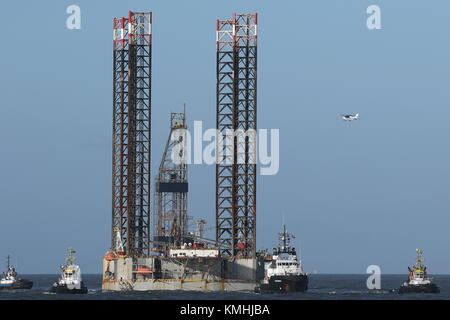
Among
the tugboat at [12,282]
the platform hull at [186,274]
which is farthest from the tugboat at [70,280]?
the tugboat at [12,282]

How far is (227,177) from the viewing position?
Result: 15738 cm

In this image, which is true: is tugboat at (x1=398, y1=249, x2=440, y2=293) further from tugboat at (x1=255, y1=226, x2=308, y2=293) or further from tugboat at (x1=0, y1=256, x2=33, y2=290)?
tugboat at (x1=0, y1=256, x2=33, y2=290)

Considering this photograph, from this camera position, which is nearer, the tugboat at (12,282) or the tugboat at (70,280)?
the tugboat at (70,280)

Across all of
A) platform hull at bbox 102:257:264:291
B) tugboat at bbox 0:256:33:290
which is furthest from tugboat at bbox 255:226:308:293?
tugboat at bbox 0:256:33:290

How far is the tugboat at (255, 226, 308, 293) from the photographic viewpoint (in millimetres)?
149750

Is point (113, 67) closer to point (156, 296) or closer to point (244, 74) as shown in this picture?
point (244, 74)

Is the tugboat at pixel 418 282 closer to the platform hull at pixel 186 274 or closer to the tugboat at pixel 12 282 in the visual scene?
the platform hull at pixel 186 274

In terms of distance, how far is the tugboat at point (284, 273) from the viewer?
150 metres

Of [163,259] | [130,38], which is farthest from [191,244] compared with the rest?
[130,38]

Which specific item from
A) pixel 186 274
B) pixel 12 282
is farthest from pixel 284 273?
pixel 12 282

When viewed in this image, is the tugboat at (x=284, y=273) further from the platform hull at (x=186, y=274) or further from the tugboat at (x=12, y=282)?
the tugboat at (x=12, y=282)

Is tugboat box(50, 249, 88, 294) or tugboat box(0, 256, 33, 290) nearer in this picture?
tugboat box(50, 249, 88, 294)

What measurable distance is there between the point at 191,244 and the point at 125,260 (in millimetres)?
8025
